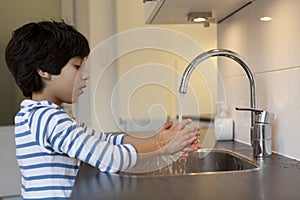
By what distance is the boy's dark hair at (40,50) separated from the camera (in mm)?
896

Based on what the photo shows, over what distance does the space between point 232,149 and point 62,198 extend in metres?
0.54

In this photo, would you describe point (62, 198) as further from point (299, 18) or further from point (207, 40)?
point (207, 40)

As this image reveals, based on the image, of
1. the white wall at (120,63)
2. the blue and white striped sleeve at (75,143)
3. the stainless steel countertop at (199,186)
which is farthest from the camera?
the white wall at (120,63)

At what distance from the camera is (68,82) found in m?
0.92

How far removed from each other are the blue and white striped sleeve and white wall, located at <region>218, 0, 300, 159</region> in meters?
0.41

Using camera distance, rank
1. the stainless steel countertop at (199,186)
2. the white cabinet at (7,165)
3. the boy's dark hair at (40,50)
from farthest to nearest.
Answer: the white cabinet at (7,165) → the boy's dark hair at (40,50) → the stainless steel countertop at (199,186)

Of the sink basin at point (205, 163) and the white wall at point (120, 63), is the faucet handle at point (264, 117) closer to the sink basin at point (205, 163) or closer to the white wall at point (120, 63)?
the sink basin at point (205, 163)

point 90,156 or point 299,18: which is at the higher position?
point 299,18

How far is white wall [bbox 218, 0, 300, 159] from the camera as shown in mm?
902

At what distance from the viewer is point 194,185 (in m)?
0.66

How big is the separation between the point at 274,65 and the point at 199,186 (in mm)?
499

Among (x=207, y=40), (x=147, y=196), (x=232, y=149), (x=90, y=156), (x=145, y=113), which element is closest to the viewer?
(x=147, y=196)

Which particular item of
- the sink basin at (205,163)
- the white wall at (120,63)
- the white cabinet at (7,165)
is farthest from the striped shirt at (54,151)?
the white cabinet at (7,165)

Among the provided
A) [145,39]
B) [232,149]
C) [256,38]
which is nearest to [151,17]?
[145,39]
